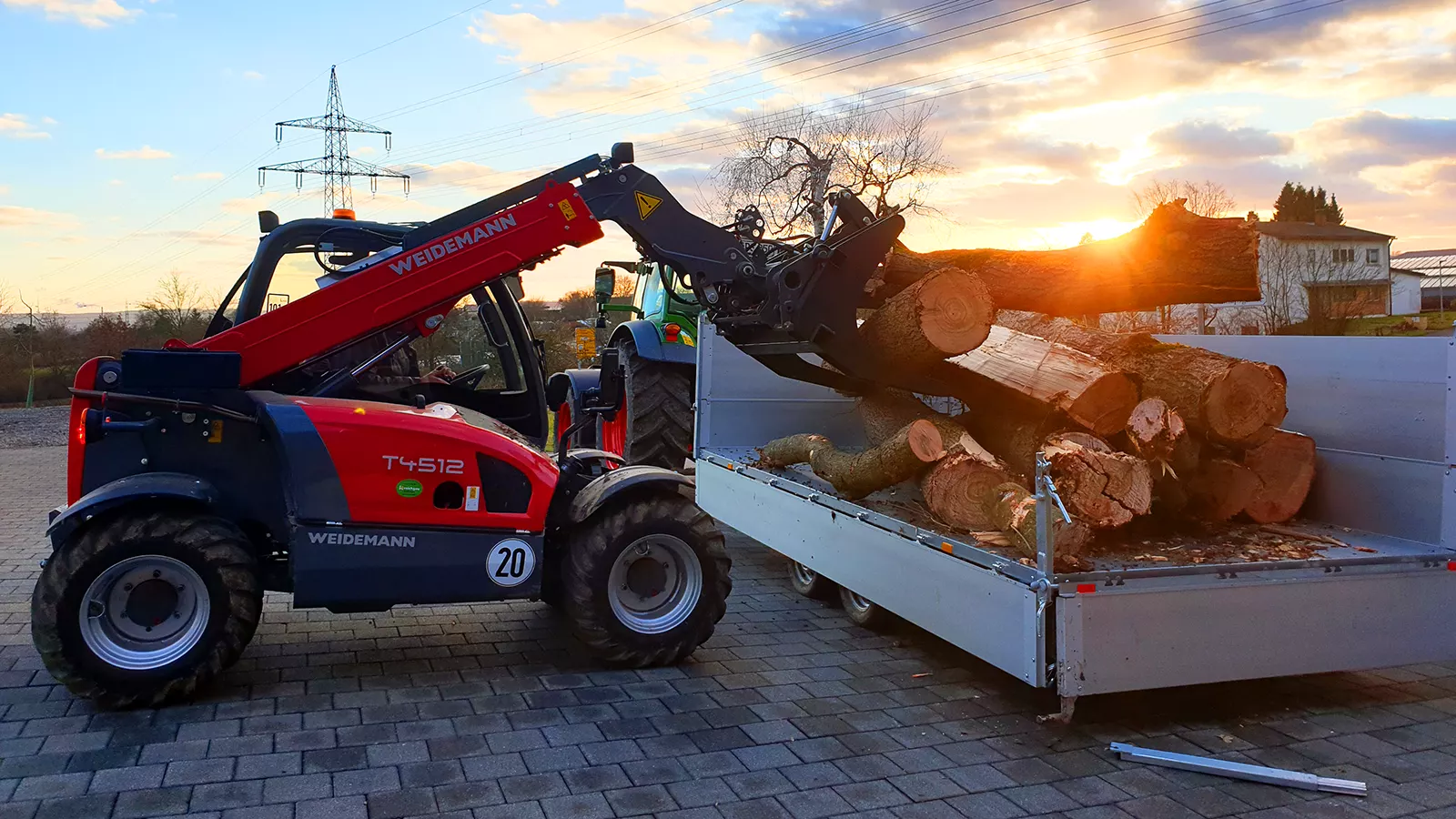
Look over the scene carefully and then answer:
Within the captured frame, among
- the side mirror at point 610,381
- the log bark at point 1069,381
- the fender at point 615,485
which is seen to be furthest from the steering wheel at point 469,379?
the side mirror at point 610,381

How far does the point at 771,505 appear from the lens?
267 inches

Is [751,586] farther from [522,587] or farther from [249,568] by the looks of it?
[249,568]

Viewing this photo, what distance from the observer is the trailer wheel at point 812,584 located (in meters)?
7.08

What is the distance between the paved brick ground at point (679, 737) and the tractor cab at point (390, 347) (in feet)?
4.58

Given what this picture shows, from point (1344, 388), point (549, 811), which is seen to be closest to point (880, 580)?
point (549, 811)

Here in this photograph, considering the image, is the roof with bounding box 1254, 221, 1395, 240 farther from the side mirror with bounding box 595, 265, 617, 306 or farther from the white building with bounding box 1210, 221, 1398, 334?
the side mirror with bounding box 595, 265, 617, 306

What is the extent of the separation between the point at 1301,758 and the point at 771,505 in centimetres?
326

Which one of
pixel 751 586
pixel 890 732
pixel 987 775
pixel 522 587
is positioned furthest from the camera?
pixel 751 586

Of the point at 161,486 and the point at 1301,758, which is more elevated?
the point at 161,486

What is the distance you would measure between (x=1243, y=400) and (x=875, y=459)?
1918mm

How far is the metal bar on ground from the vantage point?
411 centimetres

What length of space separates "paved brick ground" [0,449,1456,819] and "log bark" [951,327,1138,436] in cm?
141

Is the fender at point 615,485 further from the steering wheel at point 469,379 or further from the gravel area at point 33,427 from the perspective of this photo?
the gravel area at point 33,427

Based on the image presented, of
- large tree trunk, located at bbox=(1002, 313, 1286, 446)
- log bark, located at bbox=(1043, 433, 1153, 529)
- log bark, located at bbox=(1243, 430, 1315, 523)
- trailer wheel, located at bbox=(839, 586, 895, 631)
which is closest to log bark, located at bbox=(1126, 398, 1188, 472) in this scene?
large tree trunk, located at bbox=(1002, 313, 1286, 446)
